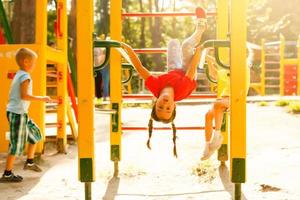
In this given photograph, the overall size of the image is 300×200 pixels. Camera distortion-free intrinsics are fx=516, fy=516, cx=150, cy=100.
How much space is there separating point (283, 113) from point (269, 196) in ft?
17.6

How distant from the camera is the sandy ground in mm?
3871

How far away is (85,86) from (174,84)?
0.77 m

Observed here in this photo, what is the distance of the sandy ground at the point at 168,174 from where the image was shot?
3871 millimetres

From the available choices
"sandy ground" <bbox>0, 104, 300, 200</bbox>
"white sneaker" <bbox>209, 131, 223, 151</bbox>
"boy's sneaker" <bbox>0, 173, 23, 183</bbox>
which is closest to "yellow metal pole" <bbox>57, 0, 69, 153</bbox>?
"sandy ground" <bbox>0, 104, 300, 200</bbox>

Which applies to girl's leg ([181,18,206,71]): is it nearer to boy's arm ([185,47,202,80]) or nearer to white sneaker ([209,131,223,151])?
boy's arm ([185,47,202,80])

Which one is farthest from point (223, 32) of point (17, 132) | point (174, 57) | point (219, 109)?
point (17, 132)

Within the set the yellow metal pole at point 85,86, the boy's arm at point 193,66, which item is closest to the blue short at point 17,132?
the yellow metal pole at point 85,86

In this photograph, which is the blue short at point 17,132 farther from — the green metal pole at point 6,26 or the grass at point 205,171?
the green metal pole at point 6,26

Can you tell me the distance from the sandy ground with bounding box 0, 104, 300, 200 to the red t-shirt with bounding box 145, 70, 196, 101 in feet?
2.53

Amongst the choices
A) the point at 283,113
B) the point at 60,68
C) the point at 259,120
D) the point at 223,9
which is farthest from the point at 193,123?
the point at 223,9

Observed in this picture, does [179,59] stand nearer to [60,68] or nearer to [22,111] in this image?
[22,111]

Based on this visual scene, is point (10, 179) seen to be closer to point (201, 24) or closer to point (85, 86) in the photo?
point (85, 86)

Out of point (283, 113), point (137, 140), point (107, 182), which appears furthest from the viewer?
point (283, 113)

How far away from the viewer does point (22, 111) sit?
4508mm
